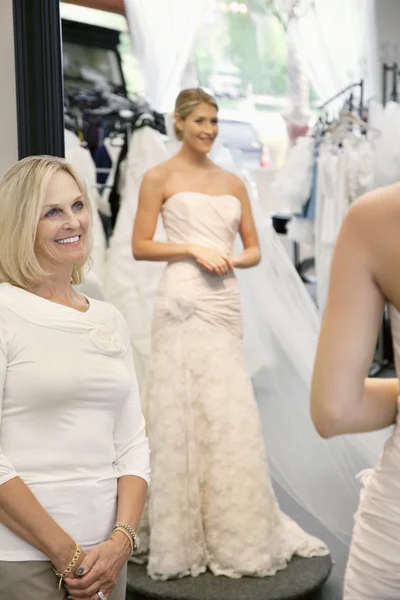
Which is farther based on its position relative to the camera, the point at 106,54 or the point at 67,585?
the point at 106,54

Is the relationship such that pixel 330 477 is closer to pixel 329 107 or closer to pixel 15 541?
pixel 329 107

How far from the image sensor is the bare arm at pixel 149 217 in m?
3.22

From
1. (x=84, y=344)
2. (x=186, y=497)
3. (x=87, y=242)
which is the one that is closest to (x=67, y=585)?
(x=84, y=344)

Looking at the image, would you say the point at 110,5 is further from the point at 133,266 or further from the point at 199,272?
the point at 199,272

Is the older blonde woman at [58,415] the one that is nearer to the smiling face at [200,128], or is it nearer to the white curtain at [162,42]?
the smiling face at [200,128]

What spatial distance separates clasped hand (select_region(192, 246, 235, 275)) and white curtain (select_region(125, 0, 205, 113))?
0.94 metres

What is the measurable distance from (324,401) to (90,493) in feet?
2.30

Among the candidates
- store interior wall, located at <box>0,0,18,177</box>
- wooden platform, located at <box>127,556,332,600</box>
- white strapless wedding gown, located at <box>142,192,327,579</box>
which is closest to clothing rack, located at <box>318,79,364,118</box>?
white strapless wedding gown, located at <box>142,192,327,579</box>

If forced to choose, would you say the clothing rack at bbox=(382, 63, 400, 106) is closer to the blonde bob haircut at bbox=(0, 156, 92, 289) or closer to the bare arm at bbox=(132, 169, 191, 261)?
the bare arm at bbox=(132, 169, 191, 261)

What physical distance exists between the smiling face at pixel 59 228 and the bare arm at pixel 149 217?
1377mm

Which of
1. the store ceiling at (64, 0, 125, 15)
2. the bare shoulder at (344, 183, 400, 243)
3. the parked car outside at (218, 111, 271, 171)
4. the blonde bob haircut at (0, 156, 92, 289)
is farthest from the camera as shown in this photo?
the parked car outside at (218, 111, 271, 171)

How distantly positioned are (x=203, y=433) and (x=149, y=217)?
83cm

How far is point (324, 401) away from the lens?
1.16 meters

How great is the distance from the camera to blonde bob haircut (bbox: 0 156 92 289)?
1737 mm
